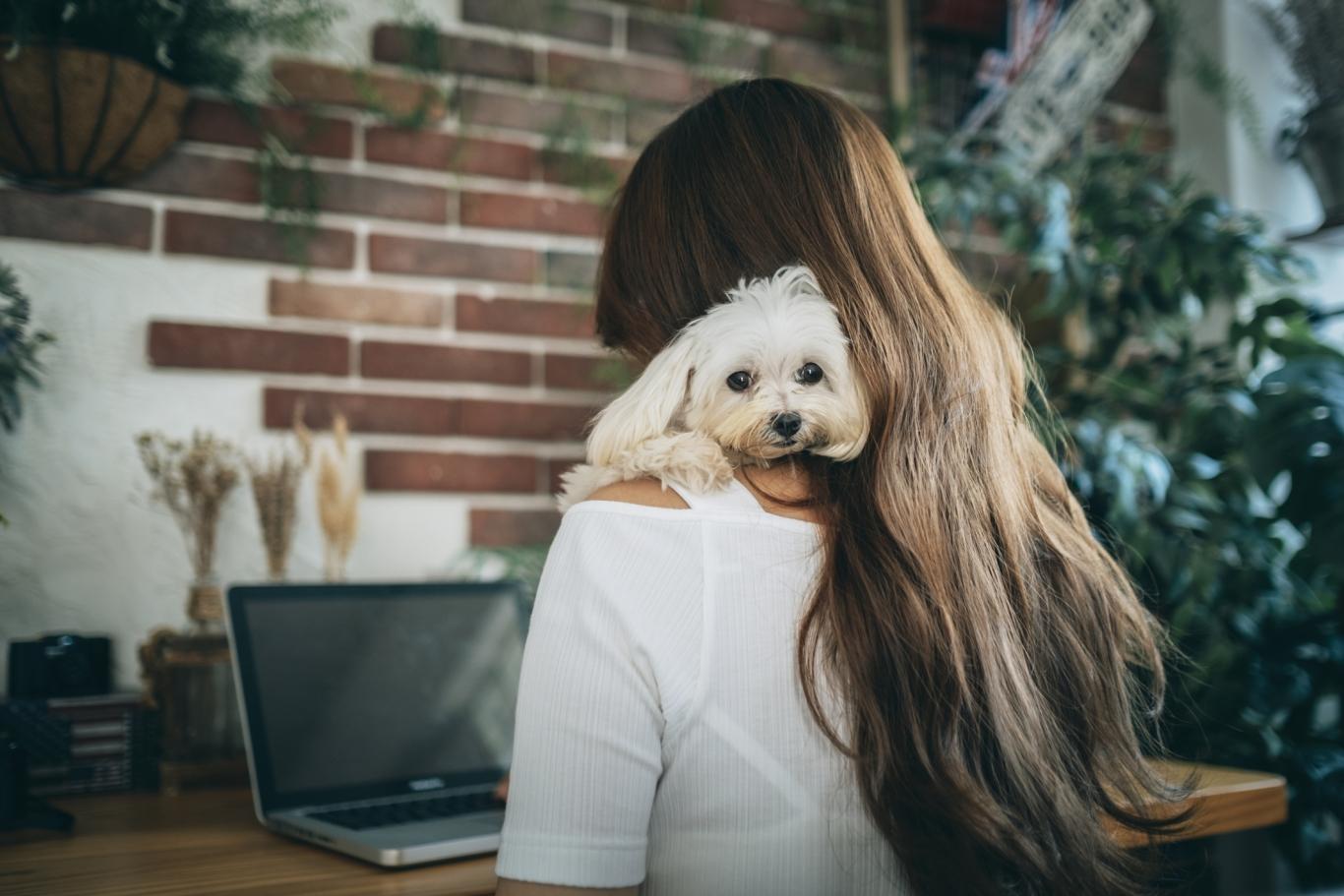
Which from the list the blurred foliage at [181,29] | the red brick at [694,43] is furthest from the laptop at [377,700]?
the red brick at [694,43]

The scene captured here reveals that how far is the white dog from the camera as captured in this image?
2.72ft

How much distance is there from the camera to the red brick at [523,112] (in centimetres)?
171

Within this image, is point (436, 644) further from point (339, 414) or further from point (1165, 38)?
point (1165, 38)

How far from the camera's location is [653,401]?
0.86 m

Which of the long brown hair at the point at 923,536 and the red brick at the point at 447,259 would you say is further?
the red brick at the point at 447,259

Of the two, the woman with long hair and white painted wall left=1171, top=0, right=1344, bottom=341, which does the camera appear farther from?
white painted wall left=1171, top=0, right=1344, bottom=341

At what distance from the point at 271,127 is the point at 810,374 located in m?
1.08

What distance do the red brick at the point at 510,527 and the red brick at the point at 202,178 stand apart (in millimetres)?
587

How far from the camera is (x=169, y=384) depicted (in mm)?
1491

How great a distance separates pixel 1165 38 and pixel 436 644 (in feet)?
5.95

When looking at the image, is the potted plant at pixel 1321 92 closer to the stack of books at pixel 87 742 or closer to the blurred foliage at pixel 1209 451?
the blurred foliage at pixel 1209 451

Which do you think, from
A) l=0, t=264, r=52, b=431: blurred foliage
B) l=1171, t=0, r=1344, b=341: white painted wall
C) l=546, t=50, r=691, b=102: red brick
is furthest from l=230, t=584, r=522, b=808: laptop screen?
l=1171, t=0, r=1344, b=341: white painted wall

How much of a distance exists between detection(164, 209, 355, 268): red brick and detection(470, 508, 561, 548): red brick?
0.44 m

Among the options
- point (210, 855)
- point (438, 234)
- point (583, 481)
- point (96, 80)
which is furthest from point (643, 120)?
point (210, 855)
